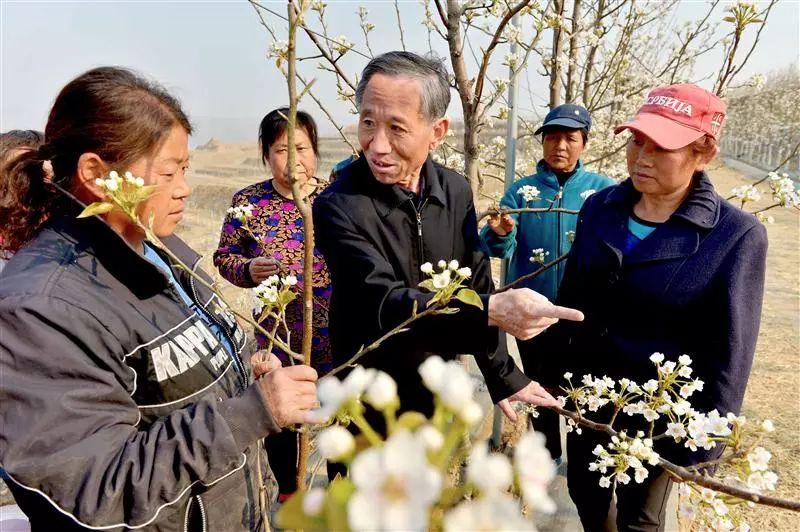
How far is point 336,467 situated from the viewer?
224cm

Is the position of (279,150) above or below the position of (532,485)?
above

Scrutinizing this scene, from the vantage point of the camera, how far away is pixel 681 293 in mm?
1828

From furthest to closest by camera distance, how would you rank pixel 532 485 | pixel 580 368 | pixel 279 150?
pixel 279 150, pixel 580 368, pixel 532 485

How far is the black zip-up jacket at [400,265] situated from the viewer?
4.87ft

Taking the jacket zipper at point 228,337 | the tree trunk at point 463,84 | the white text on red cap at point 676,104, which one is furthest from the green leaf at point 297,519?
the tree trunk at point 463,84

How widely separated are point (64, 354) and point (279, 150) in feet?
6.32

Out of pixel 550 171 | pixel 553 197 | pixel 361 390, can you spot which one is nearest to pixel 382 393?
pixel 361 390

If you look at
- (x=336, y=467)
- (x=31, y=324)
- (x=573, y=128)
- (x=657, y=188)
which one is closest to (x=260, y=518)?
(x=336, y=467)

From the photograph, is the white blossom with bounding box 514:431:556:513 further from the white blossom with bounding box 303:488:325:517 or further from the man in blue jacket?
the man in blue jacket

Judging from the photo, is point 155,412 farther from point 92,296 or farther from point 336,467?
point 336,467

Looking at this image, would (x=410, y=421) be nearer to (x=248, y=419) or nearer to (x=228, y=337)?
(x=248, y=419)

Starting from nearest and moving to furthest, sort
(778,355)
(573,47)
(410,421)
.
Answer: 1. (410,421)
2. (573,47)
3. (778,355)

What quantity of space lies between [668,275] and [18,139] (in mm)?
Result: 2432

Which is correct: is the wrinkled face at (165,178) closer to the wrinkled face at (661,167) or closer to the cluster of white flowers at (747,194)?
the wrinkled face at (661,167)
